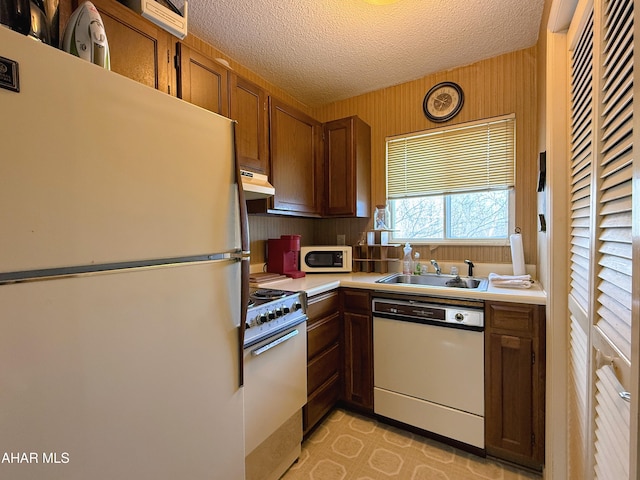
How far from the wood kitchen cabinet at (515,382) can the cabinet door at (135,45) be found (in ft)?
6.94

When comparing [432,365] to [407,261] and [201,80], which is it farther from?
[201,80]

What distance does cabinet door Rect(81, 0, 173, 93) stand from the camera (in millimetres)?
1223

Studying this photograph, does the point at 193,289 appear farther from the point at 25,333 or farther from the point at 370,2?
the point at 370,2

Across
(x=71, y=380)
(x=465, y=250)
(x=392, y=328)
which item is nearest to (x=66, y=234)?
(x=71, y=380)

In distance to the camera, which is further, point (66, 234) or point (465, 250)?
point (465, 250)

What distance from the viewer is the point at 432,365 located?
1.79 metres

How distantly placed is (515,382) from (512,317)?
13.7 inches

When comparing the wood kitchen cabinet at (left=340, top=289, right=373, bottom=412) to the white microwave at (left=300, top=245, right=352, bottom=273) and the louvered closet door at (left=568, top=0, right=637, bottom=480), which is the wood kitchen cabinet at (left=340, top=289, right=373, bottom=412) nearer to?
the white microwave at (left=300, top=245, right=352, bottom=273)

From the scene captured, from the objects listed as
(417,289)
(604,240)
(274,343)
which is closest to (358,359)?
(417,289)

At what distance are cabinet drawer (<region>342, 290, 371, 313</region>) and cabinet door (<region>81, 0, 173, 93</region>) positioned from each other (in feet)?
5.35

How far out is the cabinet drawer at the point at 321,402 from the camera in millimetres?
1797

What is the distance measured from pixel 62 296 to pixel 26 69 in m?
0.50

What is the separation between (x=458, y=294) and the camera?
1710 millimetres

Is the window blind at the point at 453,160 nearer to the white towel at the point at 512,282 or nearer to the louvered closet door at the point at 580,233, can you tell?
the white towel at the point at 512,282
